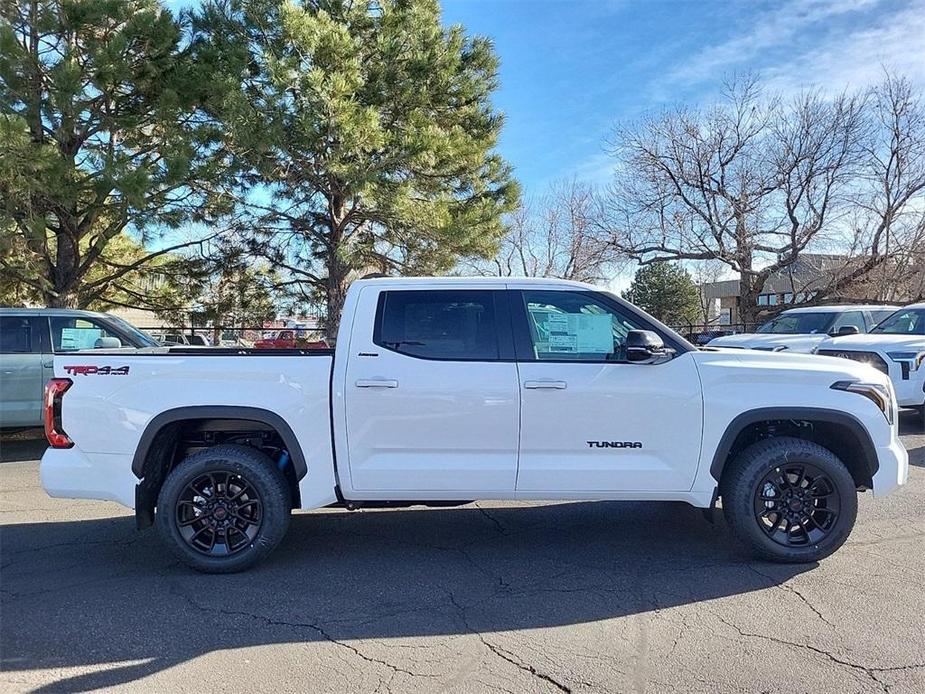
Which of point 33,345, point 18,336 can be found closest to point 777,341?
point 33,345

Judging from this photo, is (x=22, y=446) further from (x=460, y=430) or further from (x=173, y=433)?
(x=460, y=430)

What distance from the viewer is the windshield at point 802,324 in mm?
11711

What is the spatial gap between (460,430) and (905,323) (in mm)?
9814

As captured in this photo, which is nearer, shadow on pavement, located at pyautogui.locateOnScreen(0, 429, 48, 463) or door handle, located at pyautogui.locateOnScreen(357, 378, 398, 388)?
door handle, located at pyautogui.locateOnScreen(357, 378, 398, 388)

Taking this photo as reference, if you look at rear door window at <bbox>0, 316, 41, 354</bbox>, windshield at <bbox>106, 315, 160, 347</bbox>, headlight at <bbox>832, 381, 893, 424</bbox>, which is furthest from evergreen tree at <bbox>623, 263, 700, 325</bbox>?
headlight at <bbox>832, 381, 893, 424</bbox>

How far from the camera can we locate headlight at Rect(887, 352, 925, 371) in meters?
9.25

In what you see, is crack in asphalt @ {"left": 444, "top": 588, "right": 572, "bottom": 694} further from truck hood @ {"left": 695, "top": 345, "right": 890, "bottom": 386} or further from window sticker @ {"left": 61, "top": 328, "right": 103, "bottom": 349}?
window sticker @ {"left": 61, "top": 328, "right": 103, "bottom": 349}

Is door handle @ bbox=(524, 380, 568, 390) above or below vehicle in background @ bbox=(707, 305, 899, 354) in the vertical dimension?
below

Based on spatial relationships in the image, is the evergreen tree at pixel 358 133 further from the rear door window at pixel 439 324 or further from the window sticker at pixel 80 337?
the rear door window at pixel 439 324

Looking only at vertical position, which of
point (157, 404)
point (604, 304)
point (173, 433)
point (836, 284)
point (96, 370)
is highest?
point (836, 284)

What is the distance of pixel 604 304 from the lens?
4.45 m

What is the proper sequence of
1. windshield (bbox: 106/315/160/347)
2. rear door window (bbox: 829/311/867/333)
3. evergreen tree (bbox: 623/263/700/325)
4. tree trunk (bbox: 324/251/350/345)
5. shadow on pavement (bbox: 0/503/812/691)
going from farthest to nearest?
evergreen tree (bbox: 623/263/700/325)
tree trunk (bbox: 324/251/350/345)
rear door window (bbox: 829/311/867/333)
windshield (bbox: 106/315/160/347)
shadow on pavement (bbox: 0/503/812/691)

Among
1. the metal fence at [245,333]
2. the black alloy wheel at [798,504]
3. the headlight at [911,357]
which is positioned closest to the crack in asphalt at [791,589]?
the black alloy wheel at [798,504]

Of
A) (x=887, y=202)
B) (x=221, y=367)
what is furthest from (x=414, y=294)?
(x=887, y=202)
